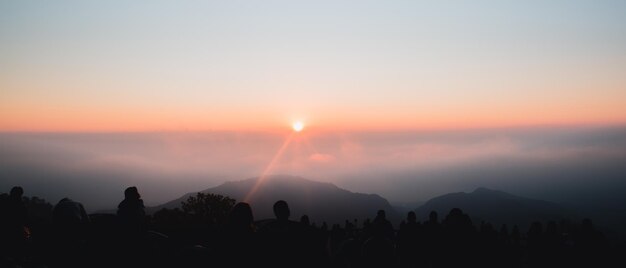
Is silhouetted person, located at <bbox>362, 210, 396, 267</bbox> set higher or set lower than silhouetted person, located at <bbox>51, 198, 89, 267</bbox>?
lower

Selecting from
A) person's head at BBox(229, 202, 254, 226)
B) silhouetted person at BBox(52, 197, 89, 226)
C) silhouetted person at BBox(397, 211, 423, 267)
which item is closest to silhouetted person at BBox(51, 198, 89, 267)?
silhouetted person at BBox(52, 197, 89, 226)

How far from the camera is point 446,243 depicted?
12.5 meters

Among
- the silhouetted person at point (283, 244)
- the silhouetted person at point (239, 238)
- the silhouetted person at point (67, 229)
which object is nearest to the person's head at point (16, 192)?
the silhouetted person at point (67, 229)

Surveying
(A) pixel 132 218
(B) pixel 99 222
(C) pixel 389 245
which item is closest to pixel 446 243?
(C) pixel 389 245

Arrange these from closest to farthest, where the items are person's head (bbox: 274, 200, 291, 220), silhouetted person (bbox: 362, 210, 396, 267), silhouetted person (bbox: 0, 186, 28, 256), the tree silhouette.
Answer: person's head (bbox: 274, 200, 291, 220), silhouetted person (bbox: 362, 210, 396, 267), silhouetted person (bbox: 0, 186, 28, 256), the tree silhouette

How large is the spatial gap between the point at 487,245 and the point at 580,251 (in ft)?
7.06

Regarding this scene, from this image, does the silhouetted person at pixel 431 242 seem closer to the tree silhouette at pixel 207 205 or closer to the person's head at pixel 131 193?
the person's head at pixel 131 193

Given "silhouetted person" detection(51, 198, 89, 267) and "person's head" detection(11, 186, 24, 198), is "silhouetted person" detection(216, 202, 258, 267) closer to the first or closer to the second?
"silhouetted person" detection(51, 198, 89, 267)

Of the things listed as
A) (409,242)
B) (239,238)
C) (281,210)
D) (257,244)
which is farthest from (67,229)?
(409,242)

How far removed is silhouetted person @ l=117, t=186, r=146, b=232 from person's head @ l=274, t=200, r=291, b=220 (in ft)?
11.0

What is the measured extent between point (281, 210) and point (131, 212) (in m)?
3.68

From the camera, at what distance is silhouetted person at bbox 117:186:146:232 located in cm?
922

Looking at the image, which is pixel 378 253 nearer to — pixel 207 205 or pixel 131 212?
pixel 131 212

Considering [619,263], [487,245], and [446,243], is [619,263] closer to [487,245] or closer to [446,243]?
[487,245]
